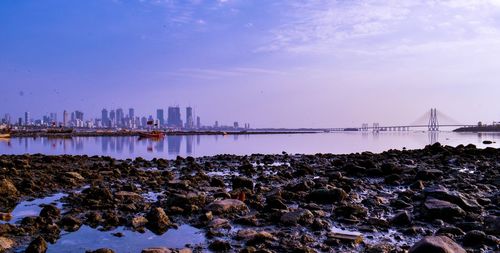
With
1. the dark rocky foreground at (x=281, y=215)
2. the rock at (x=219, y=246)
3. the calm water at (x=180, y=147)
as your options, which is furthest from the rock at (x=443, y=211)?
the calm water at (x=180, y=147)

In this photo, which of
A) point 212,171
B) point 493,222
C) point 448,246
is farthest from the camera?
point 212,171

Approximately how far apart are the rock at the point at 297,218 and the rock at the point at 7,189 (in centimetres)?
897

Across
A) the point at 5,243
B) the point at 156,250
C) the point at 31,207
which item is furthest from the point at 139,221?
the point at 31,207

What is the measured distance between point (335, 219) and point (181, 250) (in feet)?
15.2

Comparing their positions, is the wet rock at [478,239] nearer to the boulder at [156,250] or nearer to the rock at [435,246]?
the rock at [435,246]

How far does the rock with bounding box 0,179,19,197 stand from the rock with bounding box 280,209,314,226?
29.4 feet

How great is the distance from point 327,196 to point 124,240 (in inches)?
266

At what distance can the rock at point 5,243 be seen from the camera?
7289 mm

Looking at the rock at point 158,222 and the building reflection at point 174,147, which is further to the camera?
the building reflection at point 174,147

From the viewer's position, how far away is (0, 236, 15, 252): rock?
23.9 feet

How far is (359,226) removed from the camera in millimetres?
9742

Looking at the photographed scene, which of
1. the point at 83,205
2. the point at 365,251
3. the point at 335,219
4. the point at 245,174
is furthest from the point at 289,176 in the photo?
the point at 365,251

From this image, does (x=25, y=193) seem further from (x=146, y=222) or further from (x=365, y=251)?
(x=365, y=251)

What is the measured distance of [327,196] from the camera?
12.7 m
